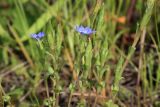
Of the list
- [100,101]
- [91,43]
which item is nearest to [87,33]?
[91,43]

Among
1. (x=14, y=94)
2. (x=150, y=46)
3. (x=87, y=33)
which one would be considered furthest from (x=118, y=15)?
(x=87, y=33)

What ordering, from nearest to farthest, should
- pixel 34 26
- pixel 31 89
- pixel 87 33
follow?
pixel 87 33, pixel 31 89, pixel 34 26

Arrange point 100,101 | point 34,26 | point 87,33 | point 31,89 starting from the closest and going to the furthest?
point 87,33, point 100,101, point 31,89, point 34,26

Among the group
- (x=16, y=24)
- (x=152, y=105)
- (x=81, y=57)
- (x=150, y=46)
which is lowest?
(x=152, y=105)

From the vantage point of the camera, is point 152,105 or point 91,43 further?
point 152,105

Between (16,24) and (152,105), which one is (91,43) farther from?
(16,24)

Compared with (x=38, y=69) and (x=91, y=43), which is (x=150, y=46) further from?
(x=91, y=43)

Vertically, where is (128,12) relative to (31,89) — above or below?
above

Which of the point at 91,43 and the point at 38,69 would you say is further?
the point at 38,69

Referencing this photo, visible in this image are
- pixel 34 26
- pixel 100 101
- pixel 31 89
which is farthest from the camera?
pixel 34 26
